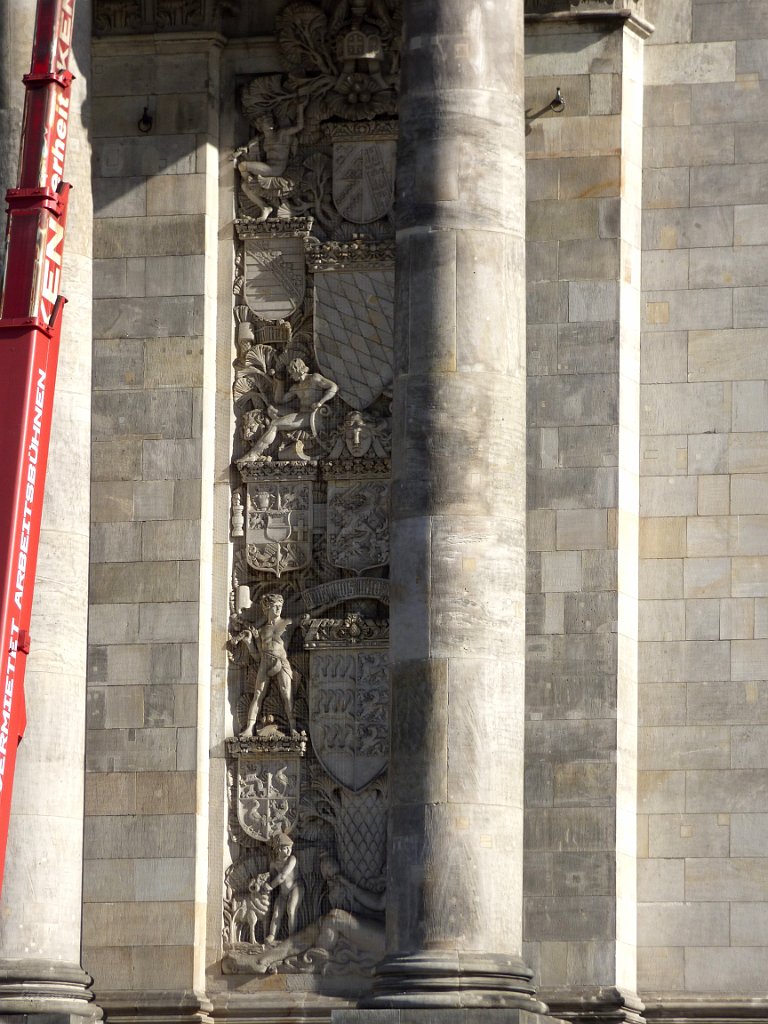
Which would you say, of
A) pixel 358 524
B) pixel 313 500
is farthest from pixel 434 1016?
pixel 313 500

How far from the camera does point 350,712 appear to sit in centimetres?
3466

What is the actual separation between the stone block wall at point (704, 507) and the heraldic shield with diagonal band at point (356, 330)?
3310 mm

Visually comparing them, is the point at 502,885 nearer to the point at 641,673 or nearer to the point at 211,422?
the point at 641,673

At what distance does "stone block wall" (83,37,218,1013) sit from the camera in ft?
112

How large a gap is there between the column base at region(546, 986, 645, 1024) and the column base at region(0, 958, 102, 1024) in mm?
5568

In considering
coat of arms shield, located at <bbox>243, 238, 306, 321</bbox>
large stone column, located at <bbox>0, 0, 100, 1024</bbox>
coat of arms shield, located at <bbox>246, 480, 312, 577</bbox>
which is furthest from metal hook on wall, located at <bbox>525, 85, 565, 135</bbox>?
large stone column, located at <bbox>0, 0, 100, 1024</bbox>

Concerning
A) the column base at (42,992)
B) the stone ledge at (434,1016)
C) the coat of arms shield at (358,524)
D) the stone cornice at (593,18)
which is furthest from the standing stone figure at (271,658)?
the stone cornice at (593,18)

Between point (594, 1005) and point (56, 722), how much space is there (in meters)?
7.17

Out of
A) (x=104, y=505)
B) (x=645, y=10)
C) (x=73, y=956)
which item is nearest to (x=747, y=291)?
(x=645, y=10)

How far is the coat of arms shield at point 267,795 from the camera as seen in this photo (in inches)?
1361

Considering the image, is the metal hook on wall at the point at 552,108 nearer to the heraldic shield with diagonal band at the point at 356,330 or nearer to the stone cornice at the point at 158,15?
the heraldic shield with diagonal band at the point at 356,330

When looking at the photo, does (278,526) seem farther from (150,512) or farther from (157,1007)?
(157,1007)

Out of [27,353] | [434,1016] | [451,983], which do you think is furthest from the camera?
[451,983]

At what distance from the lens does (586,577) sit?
1344 inches
